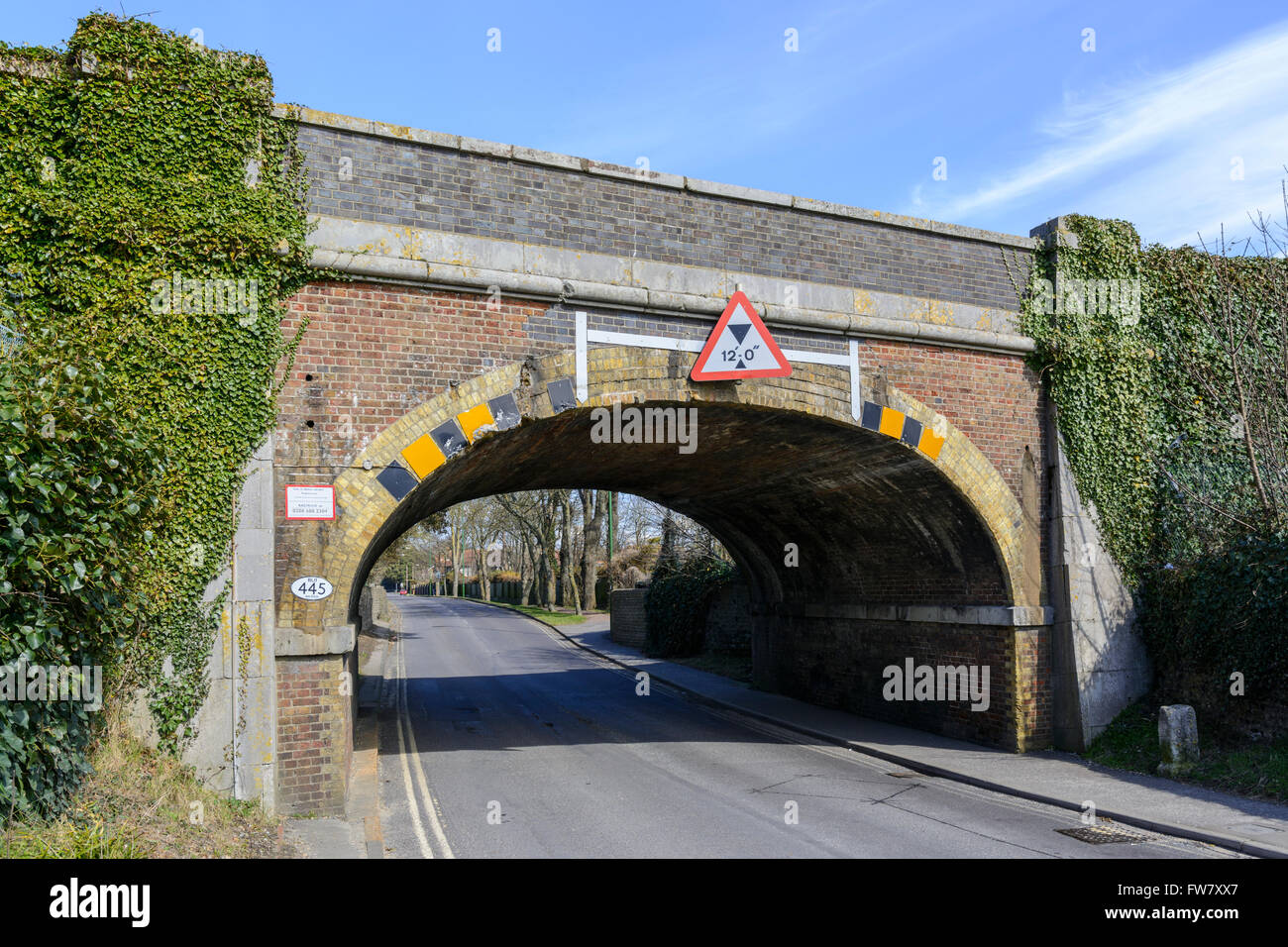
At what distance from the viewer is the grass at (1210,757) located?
32.5ft

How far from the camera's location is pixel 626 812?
9555mm

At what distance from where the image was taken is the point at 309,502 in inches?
359

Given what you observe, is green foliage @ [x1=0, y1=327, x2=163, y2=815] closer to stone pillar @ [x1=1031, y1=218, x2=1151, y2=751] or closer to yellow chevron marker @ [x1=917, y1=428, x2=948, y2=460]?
yellow chevron marker @ [x1=917, y1=428, x2=948, y2=460]

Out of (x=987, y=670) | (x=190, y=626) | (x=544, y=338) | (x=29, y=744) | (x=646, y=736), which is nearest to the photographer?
(x=29, y=744)

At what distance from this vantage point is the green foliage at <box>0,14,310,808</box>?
8266mm

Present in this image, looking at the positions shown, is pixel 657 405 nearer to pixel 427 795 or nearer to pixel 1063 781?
pixel 427 795

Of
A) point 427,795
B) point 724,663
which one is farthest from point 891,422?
point 724,663

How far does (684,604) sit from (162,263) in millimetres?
19696

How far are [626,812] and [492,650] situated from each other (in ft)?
68.7

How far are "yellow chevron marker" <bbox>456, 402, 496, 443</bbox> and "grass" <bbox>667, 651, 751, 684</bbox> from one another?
12.5 meters

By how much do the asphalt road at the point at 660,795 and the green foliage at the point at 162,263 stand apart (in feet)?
10.6

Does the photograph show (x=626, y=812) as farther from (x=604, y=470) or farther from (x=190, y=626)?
(x=604, y=470)

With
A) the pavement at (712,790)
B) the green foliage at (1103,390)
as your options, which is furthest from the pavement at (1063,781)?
the green foliage at (1103,390)

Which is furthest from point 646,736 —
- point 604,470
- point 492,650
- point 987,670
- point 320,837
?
point 492,650
